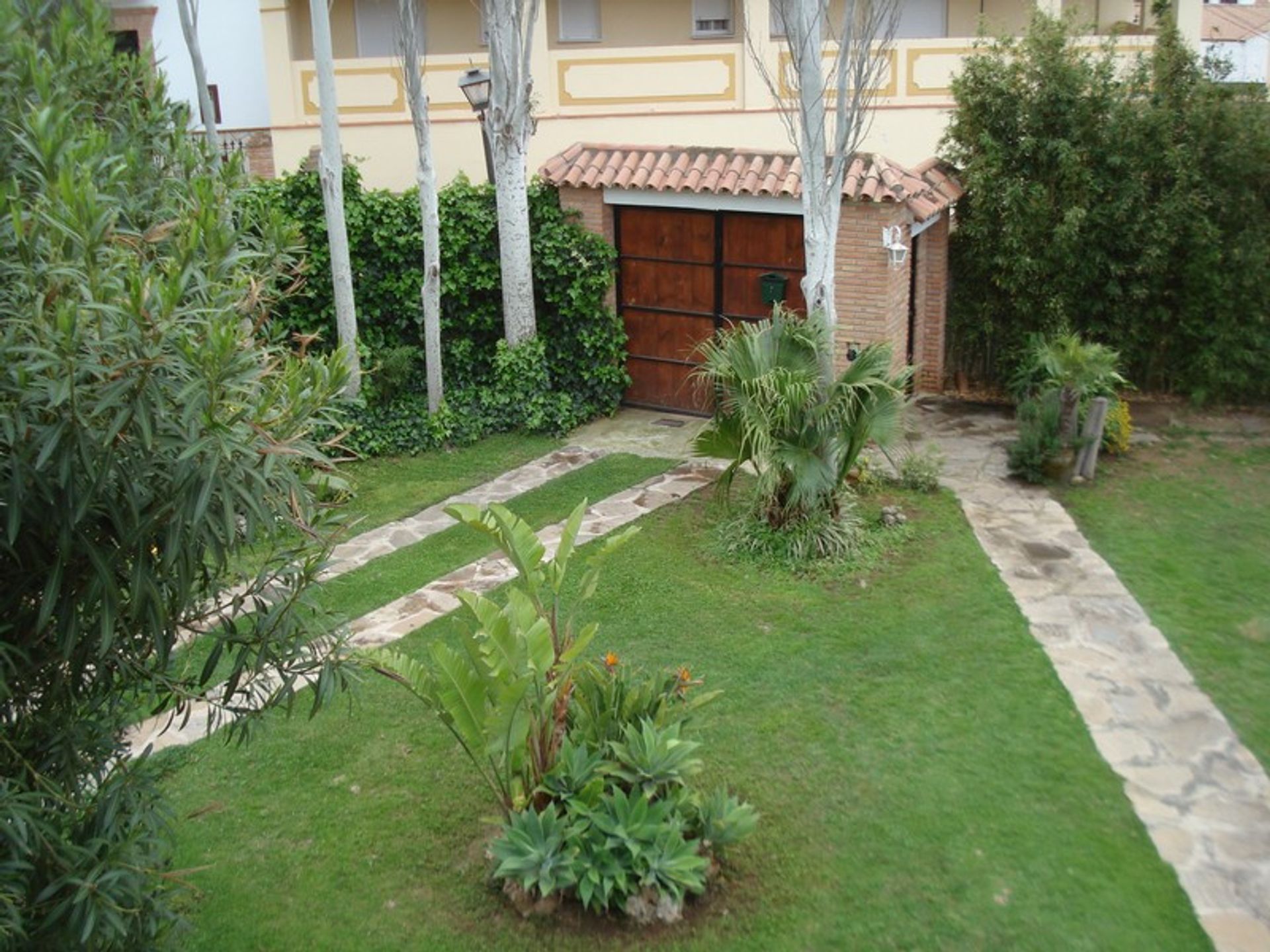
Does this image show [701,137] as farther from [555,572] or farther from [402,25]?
[555,572]

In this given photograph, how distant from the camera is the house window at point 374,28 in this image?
22.5 meters

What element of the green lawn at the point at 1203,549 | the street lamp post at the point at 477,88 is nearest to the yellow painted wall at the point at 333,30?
the street lamp post at the point at 477,88

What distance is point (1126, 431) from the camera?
44.4 feet

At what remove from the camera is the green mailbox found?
14.3 metres

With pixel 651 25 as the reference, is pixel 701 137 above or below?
below

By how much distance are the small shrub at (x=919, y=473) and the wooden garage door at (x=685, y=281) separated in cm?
236

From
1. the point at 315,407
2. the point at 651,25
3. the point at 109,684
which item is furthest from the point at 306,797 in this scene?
the point at 651,25

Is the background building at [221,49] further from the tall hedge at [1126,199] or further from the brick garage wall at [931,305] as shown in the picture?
the tall hedge at [1126,199]

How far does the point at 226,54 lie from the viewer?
2314 centimetres

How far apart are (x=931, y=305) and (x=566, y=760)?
9688 mm

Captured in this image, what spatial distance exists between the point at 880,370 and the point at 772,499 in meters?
1.40

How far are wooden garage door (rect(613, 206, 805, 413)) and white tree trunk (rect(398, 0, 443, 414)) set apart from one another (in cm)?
215

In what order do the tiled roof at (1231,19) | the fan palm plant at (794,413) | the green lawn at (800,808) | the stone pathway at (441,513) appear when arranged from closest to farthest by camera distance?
the green lawn at (800,808)
the fan palm plant at (794,413)
the stone pathway at (441,513)
the tiled roof at (1231,19)

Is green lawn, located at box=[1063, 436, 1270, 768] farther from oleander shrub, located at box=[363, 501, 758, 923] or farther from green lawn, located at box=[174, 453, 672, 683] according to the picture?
green lawn, located at box=[174, 453, 672, 683]
